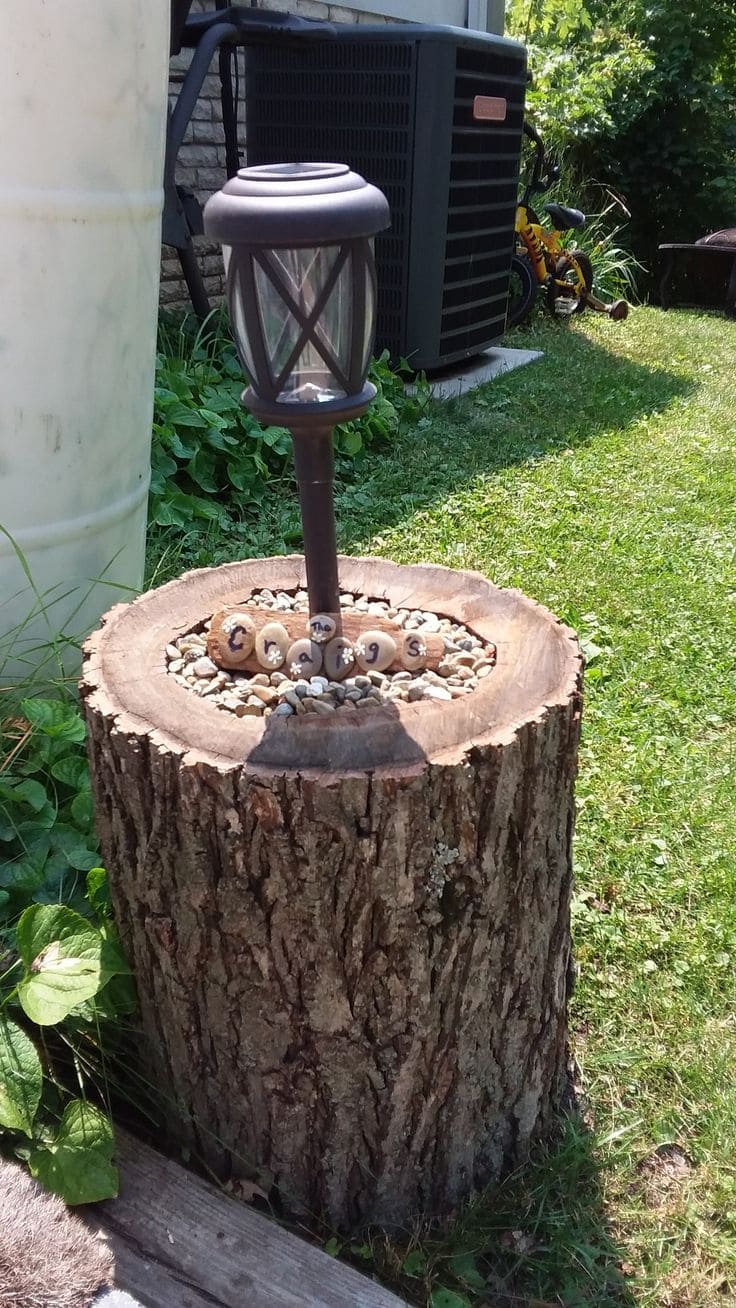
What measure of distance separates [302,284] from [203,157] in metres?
4.32

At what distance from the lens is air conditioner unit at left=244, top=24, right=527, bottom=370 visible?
15.3 ft

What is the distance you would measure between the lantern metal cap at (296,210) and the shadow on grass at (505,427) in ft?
7.73

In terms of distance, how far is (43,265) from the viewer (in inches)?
81.7

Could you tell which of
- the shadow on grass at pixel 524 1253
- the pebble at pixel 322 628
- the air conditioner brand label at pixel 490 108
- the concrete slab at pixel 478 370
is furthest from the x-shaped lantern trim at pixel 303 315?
the air conditioner brand label at pixel 490 108

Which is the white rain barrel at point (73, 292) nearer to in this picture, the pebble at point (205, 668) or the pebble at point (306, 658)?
the pebble at point (205, 668)

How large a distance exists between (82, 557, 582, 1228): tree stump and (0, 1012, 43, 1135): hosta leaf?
18cm

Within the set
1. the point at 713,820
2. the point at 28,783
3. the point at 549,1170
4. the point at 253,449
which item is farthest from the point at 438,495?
the point at 549,1170

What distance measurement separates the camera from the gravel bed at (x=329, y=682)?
148cm

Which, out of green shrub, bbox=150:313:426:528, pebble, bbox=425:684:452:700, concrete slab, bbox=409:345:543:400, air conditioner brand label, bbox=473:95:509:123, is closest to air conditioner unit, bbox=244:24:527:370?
air conditioner brand label, bbox=473:95:509:123

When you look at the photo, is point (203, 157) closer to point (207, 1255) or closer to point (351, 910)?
point (351, 910)

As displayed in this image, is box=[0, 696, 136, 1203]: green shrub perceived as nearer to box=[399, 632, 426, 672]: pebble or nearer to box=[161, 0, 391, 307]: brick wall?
box=[399, 632, 426, 672]: pebble

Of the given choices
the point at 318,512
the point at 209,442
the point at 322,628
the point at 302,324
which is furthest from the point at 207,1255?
the point at 209,442

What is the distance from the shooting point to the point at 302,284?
4.05ft

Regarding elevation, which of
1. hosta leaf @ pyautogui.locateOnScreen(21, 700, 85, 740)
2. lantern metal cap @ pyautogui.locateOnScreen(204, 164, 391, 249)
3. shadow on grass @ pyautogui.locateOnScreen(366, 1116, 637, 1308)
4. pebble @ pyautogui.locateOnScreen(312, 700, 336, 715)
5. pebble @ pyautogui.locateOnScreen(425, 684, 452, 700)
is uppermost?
lantern metal cap @ pyautogui.locateOnScreen(204, 164, 391, 249)
